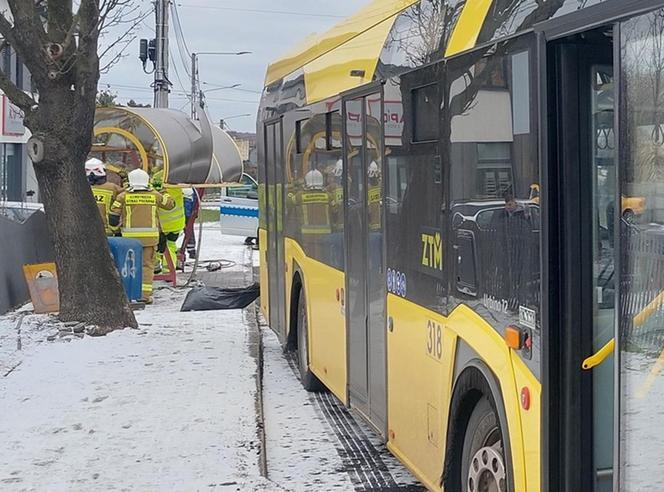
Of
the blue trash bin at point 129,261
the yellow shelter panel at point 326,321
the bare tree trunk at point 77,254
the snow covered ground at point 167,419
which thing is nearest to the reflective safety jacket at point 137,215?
the blue trash bin at point 129,261

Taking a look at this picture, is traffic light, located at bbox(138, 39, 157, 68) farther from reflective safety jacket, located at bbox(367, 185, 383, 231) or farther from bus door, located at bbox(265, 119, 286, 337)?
reflective safety jacket, located at bbox(367, 185, 383, 231)

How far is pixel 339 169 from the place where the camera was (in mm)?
7363

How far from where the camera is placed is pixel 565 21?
3.52 meters

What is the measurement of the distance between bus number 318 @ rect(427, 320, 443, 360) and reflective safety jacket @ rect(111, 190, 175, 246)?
403 inches

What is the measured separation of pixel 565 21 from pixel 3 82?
29.5 ft

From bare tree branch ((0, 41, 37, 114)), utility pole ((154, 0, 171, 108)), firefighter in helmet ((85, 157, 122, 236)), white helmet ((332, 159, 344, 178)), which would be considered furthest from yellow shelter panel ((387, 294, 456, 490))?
utility pole ((154, 0, 171, 108))

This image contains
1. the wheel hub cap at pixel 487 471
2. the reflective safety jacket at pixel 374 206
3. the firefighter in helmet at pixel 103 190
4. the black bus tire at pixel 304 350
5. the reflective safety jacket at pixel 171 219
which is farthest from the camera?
the reflective safety jacket at pixel 171 219

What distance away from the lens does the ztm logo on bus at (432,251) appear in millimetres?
4965

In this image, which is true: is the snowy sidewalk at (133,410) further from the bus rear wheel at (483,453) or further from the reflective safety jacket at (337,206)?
the bus rear wheel at (483,453)

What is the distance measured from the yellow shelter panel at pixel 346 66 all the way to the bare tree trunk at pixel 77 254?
416 cm

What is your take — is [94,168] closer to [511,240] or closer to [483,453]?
[483,453]

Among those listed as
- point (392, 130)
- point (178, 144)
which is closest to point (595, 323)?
point (392, 130)

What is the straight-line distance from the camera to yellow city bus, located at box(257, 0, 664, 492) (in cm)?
320

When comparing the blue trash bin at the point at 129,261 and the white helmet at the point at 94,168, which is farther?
the white helmet at the point at 94,168
